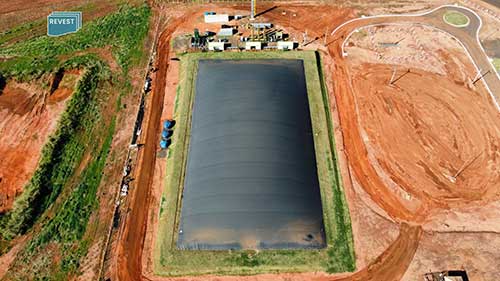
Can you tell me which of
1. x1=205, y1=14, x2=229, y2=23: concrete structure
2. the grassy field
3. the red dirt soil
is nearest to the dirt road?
the grassy field

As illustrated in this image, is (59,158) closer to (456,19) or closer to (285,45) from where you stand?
(285,45)

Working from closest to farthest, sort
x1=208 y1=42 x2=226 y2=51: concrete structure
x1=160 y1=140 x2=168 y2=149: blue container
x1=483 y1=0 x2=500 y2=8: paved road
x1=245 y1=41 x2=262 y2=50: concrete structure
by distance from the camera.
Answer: x1=160 y1=140 x2=168 y2=149: blue container → x1=245 y1=41 x2=262 y2=50: concrete structure → x1=208 y1=42 x2=226 y2=51: concrete structure → x1=483 y1=0 x2=500 y2=8: paved road

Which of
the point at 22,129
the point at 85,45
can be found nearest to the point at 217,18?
the point at 85,45

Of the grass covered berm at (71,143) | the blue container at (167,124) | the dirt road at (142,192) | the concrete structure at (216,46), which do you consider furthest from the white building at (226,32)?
the blue container at (167,124)

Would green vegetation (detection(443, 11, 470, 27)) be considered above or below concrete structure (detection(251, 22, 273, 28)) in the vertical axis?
above

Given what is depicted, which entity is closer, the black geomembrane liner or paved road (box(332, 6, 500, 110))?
the black geomembrane liner

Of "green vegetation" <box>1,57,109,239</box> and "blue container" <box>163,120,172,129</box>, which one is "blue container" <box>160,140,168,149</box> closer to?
"blue container" <box>163,120,172,129</box>

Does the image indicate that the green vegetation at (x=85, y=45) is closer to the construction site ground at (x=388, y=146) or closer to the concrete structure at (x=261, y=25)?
the construction site ground at (x=388, y=146)
